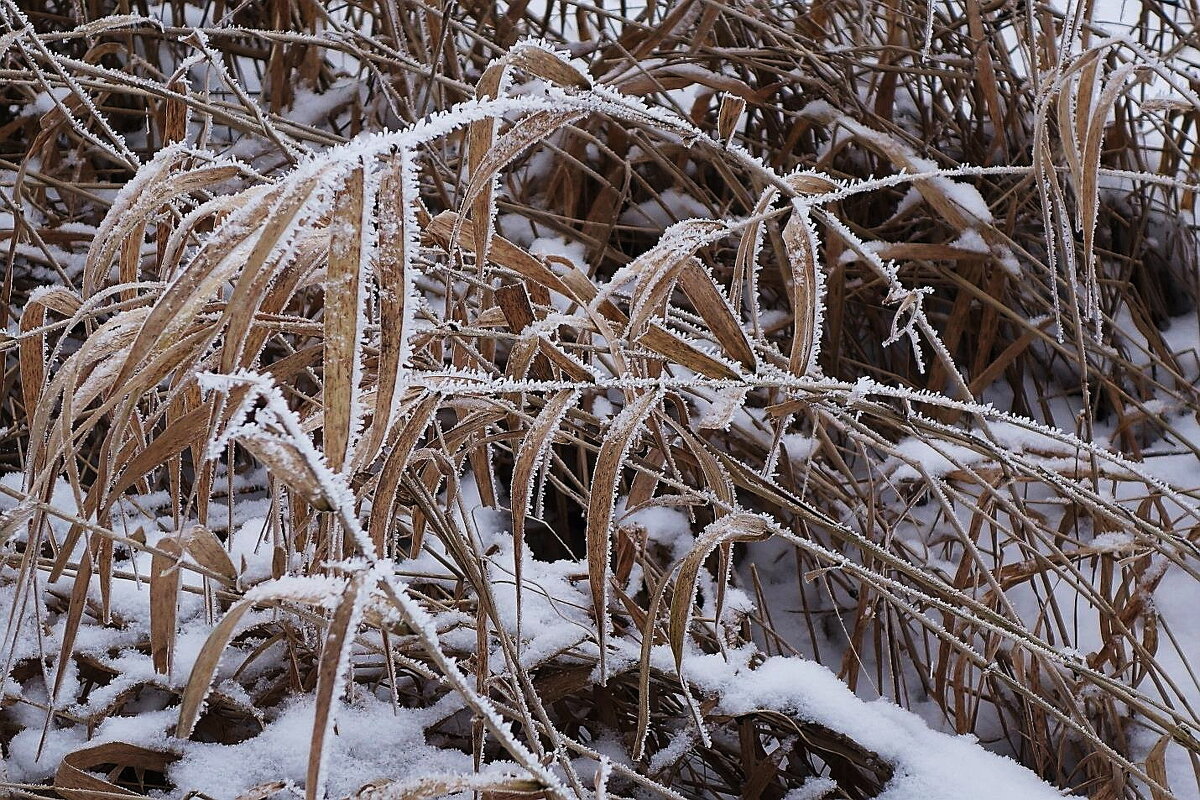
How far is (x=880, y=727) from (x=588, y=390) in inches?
14.2

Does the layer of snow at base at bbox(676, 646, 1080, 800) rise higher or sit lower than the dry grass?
lower

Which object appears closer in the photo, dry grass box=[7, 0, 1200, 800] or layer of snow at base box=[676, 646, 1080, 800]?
dry grass box=[7, 0, 1200, 800]

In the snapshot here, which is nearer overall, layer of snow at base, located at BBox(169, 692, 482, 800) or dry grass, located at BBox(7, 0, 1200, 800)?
dry grass, located at BBox(7, 0, 1200, 800)

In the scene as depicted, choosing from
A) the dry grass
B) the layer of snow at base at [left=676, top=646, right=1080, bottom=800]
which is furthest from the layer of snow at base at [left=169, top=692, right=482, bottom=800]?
the layer of snow at base at [left=676, top=646, right=1080, bottom=800]

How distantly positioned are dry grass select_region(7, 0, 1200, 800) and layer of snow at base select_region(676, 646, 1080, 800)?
0.07 ft

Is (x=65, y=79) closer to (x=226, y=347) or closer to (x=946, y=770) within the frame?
(x=226, y=347)

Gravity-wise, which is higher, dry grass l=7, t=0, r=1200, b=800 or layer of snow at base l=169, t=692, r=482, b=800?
dry grass l=7, t=0, r=1200, b=800

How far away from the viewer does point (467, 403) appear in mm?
649

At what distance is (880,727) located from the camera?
0.79m

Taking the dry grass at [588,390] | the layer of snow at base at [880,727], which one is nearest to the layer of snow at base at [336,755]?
the dry grass at [588,390]

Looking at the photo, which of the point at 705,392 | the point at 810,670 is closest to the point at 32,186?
the point at 705,392

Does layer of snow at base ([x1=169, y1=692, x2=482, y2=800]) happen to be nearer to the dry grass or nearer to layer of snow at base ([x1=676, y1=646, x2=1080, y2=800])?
the dry grass

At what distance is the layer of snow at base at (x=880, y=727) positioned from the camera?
754mm

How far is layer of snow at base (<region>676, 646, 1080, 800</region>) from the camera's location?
75cm
